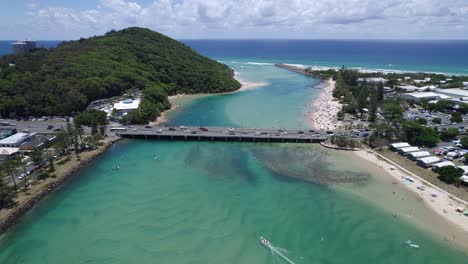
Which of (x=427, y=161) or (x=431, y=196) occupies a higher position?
(x=427, y=161)

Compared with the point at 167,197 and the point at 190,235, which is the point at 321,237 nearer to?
the point at 190,235

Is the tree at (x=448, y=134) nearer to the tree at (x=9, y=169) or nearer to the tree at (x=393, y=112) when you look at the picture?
the tree at (x=393, y=112)

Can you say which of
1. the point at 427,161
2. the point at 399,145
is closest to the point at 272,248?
the point at 427,161

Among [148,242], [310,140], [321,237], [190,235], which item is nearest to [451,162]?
[310,140]

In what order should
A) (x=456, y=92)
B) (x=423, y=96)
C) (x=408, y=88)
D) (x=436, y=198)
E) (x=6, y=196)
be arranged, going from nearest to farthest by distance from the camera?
(x=6, y=196) → (x=436, y=198) → (x=423, y=96) → (x=456, y=92) → (x=408, y=88)

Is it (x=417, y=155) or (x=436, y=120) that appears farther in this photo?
(x=436, y=120)

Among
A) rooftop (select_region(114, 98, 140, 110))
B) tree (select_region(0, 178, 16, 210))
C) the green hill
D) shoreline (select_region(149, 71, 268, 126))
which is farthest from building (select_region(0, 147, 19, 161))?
shoreline (select_region(149, 71, 268, 126))

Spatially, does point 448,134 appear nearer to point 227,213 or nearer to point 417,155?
point 417,155
